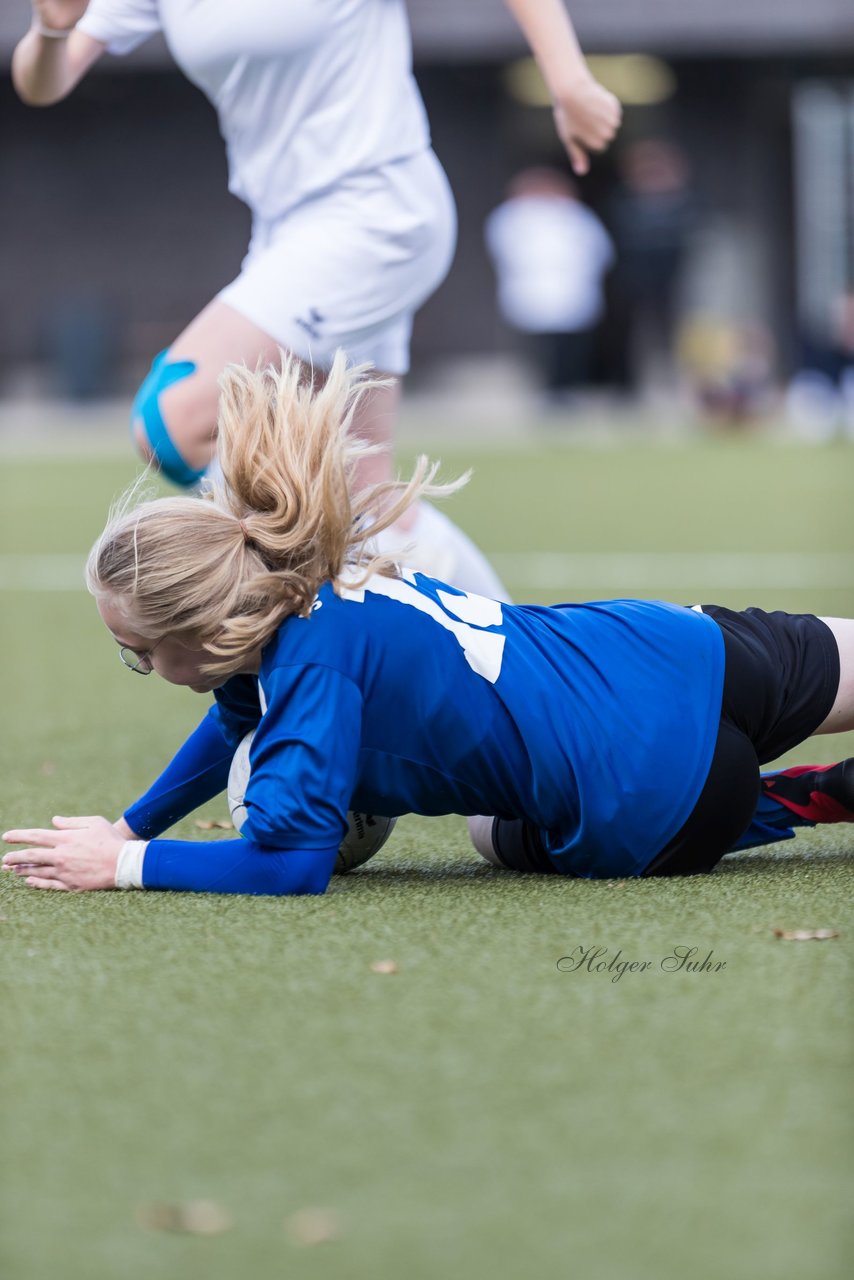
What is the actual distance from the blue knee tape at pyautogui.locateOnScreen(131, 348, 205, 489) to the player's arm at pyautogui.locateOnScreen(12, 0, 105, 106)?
690 mm

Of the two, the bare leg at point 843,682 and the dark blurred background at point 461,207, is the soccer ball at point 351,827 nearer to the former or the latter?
the bare leg at point 843,682

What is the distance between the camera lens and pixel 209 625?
285cm

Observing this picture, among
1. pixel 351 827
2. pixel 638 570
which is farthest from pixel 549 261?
pixel 351 827

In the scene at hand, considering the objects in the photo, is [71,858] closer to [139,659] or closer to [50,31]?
[139,659]

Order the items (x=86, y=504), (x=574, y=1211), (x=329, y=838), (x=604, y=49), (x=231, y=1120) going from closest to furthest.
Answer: (x=574, y=1211) < (x=231, y=1120) < (x=329, y=838) < (x=86, y=504) < (x=604, y=49)

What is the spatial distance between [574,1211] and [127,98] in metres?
22.6

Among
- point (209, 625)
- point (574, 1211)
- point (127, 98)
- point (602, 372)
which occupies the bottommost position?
point (602, 372)

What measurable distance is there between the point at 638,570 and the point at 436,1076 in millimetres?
5645

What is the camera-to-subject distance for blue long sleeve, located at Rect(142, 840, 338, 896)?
2865mm

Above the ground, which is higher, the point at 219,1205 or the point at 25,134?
the point at 25,134

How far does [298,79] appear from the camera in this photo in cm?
421

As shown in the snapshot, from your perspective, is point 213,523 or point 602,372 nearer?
point 213,523

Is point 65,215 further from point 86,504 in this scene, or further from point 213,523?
point 213,523

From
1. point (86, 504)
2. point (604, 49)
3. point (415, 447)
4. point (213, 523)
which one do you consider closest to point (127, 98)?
point (604, 49)
